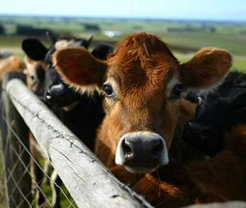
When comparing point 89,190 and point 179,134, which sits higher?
point 89,190

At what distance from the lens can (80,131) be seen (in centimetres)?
620

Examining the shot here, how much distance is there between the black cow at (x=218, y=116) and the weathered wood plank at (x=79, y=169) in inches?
51.2

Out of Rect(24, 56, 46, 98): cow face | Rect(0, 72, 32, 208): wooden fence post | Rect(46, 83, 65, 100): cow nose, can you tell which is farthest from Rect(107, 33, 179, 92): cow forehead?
Rect(24, 56, 46, 98): cow face

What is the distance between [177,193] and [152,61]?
3.65 feet

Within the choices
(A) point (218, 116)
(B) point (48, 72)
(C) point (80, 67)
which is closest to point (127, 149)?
(C) point (80, 67)

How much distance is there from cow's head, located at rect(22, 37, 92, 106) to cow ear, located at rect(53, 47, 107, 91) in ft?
5.32

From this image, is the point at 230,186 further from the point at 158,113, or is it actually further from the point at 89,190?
the point at 89,190

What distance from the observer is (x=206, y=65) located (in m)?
3.89

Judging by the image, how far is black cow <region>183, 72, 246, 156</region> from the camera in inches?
156

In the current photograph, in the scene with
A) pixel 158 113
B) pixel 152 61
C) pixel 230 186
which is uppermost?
pixel 152 61

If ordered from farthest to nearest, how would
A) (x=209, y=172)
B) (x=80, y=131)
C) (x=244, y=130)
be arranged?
1. (x=80, y=131)
2. (x=244, y=130)
3. (x=209, y=172)

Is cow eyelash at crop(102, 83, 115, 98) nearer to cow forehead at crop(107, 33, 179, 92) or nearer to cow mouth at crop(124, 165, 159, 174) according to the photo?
cow forehead at crop(107, 33, 179, 92)

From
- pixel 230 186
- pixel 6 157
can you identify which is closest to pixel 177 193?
pixel 230 186

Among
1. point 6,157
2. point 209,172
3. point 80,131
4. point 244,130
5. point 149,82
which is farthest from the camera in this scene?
point 80,131
